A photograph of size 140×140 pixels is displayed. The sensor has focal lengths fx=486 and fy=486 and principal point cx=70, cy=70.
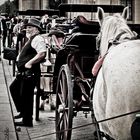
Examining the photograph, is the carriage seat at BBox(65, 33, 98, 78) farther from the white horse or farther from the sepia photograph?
the white horse

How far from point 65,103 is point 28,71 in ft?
6.33

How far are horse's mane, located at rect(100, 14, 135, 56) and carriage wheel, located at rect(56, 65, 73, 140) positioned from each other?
72 centimetres

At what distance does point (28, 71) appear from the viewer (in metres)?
8.41

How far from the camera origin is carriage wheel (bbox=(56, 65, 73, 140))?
244 inches

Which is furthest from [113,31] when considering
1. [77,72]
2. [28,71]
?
[28,71]

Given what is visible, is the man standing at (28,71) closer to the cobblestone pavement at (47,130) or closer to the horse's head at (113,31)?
the cobblestone pavement at (47,130)

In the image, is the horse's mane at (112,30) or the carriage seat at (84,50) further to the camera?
the carriage seat at (84,50)

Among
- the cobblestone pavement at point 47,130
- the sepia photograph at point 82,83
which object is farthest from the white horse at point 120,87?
the cobblestone pavement at point 47,130

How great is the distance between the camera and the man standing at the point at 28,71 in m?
8.23

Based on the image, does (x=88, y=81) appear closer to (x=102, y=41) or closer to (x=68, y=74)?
(x=68, y=74)

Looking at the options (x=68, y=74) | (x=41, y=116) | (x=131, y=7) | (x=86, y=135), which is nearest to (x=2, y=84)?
(x=41, y=116)

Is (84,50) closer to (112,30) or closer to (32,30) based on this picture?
(112,30)

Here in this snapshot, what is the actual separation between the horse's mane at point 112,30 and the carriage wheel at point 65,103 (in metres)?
0.72

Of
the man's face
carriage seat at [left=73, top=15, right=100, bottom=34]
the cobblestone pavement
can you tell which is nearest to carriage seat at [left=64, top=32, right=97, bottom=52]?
carriage seat at [left=73, top=15, right=100, bottom=34]
